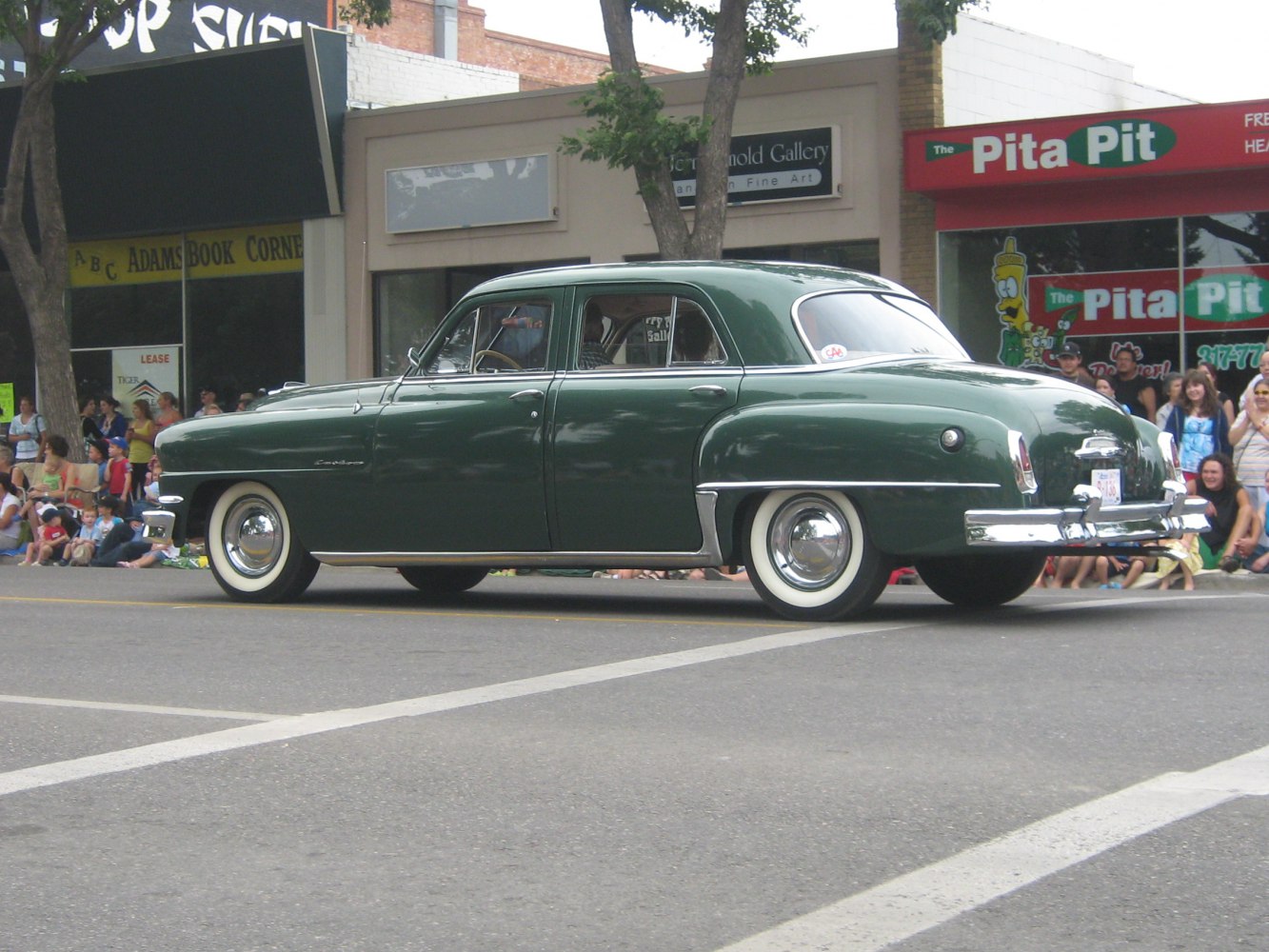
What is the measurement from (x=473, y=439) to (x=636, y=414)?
3.51 feet

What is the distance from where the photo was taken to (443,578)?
475 inches

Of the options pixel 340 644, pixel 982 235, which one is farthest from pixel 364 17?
pixel 340 644

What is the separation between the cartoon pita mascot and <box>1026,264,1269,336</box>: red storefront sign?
0.10 m

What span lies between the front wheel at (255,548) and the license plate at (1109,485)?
4846 millimetres

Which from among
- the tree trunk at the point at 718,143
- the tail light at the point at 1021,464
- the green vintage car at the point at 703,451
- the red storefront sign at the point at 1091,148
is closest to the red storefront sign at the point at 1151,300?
the red storefront sign at the point at 1091,148

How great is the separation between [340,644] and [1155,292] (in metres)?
12.2

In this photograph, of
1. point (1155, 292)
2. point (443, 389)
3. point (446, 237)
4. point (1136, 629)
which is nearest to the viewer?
point (1136, 629)

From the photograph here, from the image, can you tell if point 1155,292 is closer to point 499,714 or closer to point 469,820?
point 499,714

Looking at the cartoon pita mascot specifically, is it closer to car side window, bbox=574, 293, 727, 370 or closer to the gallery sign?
the gallery sign

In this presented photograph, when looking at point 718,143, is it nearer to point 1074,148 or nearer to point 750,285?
point 1074,148

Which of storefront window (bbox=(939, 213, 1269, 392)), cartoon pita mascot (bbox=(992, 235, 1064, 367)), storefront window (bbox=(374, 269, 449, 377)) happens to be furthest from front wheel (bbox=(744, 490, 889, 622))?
storefront window (bbox=(374, 269, 449, 377))

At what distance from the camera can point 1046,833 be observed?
4.90 m

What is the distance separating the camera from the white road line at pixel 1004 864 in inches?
163

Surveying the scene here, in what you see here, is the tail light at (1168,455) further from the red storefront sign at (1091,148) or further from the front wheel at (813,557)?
the red storefront sign at (1091,148)
